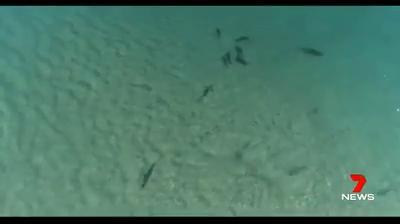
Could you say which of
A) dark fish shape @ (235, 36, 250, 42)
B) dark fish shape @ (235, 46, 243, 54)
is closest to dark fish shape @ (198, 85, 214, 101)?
dark fish shape @ (235, 46, 243, 54)

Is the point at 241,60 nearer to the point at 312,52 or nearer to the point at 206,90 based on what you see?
the point at 206,90

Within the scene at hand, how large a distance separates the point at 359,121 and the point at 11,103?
2.72 meters

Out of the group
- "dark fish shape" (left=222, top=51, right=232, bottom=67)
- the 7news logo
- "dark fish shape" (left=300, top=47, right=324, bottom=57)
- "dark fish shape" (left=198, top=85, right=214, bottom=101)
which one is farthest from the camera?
"dark fish shape" (left=300, top=47, right=324, bottom=57)

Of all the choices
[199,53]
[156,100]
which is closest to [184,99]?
[156,100]

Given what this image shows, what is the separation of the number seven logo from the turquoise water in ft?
0.14

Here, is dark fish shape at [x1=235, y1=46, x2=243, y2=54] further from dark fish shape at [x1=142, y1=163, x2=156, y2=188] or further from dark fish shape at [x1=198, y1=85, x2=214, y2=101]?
dark fish shape at [x1=142, y1=163, x2=156, y2=188]

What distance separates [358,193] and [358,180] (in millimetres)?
121

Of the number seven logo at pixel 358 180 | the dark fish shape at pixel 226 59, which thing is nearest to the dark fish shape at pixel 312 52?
the dark fish shape at pixel 226 59

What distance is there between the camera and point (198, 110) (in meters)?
3.08

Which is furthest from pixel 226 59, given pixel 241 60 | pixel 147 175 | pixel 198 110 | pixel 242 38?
pixel 147 175

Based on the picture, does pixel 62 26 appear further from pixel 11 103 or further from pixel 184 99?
pixel 184 99

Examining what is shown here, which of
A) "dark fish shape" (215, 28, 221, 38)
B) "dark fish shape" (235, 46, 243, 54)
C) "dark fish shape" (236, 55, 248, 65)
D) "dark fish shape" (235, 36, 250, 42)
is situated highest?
"dark fish shape" (215, 28, 221, 38)

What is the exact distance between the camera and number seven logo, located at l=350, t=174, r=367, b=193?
267cm

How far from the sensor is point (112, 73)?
10.8 feet
